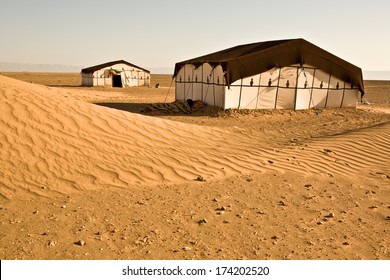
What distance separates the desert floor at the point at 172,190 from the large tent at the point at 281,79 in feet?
25.3

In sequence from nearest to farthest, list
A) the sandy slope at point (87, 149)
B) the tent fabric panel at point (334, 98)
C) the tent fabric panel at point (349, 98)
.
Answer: the sandy slope at point (87, 149) < the tent fabric panel at point (334, 98) < the tent fabric panel at point (349, 98)

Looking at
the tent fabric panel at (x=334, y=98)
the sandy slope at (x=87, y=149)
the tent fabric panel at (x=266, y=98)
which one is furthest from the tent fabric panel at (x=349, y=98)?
the sandy slope at (x=87, y=149)

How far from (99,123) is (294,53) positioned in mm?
12615

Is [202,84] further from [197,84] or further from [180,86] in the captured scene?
[180,86]

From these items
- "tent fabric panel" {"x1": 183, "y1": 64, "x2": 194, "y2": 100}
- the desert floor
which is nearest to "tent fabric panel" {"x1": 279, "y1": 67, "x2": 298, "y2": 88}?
"tent fabric panel" {"x1": 183, "y1": 64, "x2": 194, "y2": 100}

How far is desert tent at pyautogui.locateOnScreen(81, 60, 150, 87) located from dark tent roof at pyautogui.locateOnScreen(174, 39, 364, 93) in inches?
930

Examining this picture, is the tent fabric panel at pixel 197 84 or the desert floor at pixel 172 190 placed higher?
the tent fabric panel at pixel 197 84

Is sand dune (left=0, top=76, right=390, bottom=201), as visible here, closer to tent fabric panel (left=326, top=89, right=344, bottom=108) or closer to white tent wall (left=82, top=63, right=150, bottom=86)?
tent fabric panel (left=326, top=89, right=344, bottom=108)

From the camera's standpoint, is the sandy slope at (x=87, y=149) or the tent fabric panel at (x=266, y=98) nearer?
the sandy slope at (x=87, y=149)

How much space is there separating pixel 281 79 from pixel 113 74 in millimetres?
27027

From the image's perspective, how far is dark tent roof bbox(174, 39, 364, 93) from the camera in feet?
55.5

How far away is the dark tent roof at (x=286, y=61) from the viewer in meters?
16.9

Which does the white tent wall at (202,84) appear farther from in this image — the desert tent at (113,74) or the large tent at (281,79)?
the desert tent at (113,74)

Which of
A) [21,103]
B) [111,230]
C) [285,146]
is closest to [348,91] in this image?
[285,146]
